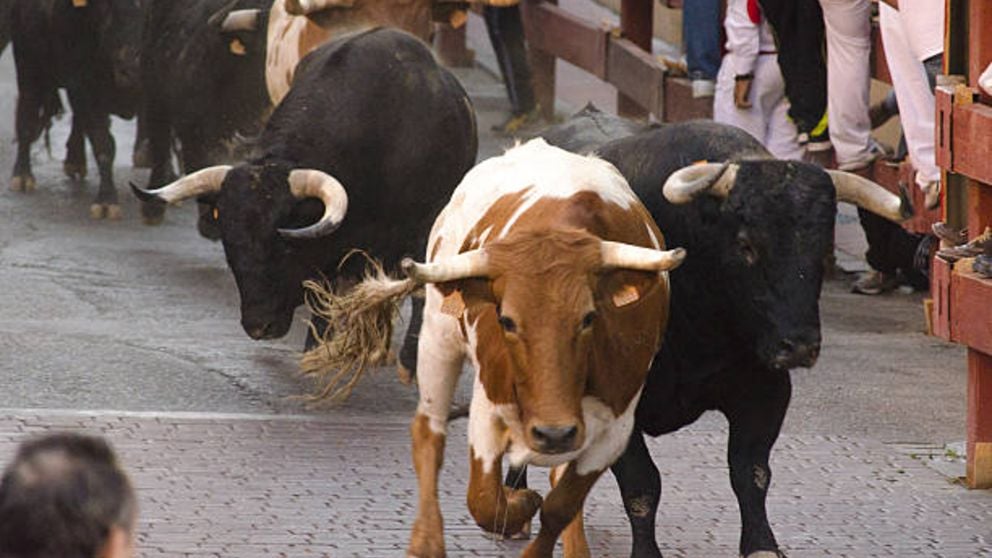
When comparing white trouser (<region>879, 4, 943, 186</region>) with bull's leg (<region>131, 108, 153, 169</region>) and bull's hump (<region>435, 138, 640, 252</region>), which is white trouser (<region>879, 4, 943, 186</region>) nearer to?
bull's hump (<region>435, 138, 640, 252</region>)

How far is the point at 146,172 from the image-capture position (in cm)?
1681

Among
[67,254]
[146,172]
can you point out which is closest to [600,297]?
[67,254]

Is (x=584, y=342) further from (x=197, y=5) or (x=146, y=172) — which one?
(x=146, y=172)

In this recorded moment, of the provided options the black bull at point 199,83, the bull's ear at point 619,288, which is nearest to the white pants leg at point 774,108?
the black bull at point 199,83

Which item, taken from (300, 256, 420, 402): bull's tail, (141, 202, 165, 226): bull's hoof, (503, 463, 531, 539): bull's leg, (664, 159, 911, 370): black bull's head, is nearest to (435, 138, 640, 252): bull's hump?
(664, 159, 911, 370): black bull's head

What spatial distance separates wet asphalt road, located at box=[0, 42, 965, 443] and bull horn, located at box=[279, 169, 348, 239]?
2.47 feet

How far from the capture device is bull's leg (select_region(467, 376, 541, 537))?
6.96m

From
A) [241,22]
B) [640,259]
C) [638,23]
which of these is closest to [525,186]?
[640,259]

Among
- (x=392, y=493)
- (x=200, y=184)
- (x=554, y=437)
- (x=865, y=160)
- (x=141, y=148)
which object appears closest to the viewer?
(x=554, y=437)

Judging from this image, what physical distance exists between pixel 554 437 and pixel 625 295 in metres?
0.53

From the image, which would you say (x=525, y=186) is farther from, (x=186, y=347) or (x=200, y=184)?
(x=186, y=347)

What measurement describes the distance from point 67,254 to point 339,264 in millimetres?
3750

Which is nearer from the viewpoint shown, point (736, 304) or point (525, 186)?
point (525, 186)

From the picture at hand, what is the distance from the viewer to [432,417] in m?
7.60
